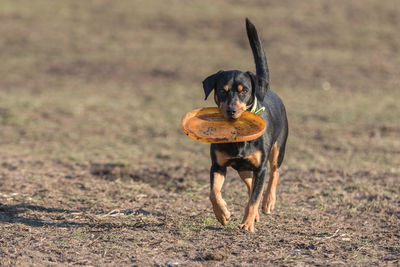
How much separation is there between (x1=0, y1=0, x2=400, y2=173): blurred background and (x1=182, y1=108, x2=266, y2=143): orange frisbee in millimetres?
3381

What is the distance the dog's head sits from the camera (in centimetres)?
525

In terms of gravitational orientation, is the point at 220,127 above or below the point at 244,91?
below

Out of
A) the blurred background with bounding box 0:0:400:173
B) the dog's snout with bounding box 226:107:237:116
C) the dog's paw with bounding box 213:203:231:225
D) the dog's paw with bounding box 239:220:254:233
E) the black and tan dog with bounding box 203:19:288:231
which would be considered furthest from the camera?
the blurred background with bounding box 0:0:400:173

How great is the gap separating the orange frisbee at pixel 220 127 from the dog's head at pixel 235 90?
131mm

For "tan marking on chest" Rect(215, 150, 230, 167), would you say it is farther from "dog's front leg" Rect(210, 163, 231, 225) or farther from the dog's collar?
the dog's collar

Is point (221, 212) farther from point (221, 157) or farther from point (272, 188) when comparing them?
point (272, 188)

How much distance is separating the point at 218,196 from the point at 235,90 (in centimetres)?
99

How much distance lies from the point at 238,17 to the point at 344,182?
1546cm

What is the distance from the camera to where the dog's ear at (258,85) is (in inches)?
215

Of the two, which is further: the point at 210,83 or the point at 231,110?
the point at 210,83

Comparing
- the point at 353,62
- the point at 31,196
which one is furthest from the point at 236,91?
the point at 353,62

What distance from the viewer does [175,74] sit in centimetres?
1738

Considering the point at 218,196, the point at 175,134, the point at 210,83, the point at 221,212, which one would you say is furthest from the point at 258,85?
the point at 175,134

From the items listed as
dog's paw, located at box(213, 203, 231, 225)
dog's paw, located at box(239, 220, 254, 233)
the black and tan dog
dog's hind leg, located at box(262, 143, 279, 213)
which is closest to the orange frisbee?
the black and tan dog
